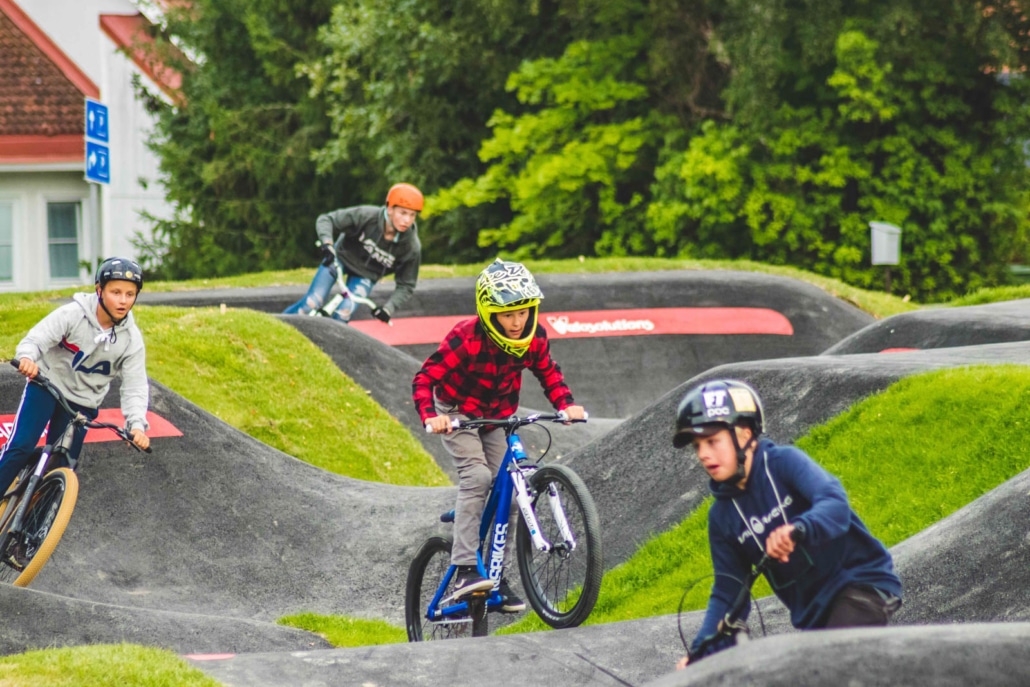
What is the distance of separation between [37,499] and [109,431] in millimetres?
2938

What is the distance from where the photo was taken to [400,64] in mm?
30969

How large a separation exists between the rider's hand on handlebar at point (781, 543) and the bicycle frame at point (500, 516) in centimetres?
254

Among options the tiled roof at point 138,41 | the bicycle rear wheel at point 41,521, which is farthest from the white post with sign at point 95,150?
the tiled roof at point 138,41

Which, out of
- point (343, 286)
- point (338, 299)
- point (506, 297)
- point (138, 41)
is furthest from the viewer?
point (138, 41)

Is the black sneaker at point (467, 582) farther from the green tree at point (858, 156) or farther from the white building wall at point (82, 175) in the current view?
the white building wall at point (82, 175)

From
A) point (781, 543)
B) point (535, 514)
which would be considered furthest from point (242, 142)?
point (781, 543)

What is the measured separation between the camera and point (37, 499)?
772cm

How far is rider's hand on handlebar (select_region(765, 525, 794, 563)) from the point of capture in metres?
3.81

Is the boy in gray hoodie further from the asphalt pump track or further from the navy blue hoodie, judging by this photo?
the navy blue hoodie

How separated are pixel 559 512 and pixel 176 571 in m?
4.56

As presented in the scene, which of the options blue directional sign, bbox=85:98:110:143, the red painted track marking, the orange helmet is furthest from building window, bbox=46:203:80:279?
the orange helmet

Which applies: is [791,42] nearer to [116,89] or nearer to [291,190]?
[291,190]

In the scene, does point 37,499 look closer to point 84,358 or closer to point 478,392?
point 84,358

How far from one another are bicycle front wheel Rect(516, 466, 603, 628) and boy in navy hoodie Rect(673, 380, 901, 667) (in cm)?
179
